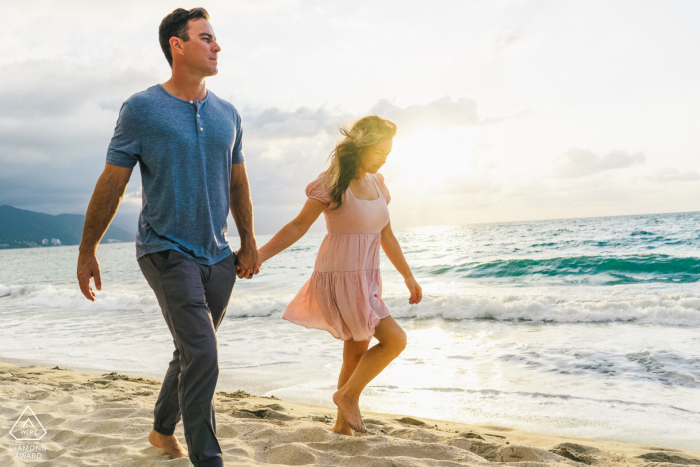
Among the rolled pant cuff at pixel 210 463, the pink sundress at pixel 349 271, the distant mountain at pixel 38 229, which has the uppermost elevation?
the distant mountain at pixel 38 229

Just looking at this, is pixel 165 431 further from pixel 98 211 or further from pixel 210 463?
pixel 98 211

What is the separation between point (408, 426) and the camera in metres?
3.80

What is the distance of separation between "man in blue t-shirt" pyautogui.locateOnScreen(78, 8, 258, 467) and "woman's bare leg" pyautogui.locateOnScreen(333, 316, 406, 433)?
3.41 feet

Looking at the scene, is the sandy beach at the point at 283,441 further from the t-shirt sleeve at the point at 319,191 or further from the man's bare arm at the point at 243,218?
the t-shirt sleeve at the point at 319,191

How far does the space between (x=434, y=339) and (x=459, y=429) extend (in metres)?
3.85

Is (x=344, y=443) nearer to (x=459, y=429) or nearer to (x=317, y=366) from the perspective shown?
(x=459, y=429)

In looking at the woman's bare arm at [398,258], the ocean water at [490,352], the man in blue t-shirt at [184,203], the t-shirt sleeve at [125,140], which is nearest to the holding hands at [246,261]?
the man in blue t-shirt at [184,203]

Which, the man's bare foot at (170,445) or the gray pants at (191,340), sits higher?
the gray pants at (191,340)

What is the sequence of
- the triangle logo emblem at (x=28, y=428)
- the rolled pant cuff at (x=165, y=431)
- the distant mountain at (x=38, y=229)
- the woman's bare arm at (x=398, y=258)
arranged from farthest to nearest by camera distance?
the distant mountain at (x=38, y=229) < the woman's bare arm at (x=398, y=258) < the triangle logo emblem at (x=28, y=428) < the rolled pant cuff at (x=165, y=431)

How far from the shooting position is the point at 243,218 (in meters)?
2.70

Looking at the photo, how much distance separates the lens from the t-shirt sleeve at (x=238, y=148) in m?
2.64

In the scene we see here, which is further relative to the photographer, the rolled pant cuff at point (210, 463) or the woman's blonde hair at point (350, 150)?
the woman's blonde hair at point (350, 150)

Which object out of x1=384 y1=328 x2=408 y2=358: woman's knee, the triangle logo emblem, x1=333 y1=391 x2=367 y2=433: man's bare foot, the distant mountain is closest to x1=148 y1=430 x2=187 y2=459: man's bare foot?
x1=333 y1=391 x2=367 y2=433: man's bare foot

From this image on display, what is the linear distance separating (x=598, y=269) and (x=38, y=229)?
17392 centimetres
